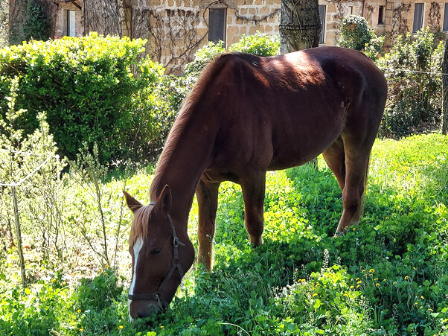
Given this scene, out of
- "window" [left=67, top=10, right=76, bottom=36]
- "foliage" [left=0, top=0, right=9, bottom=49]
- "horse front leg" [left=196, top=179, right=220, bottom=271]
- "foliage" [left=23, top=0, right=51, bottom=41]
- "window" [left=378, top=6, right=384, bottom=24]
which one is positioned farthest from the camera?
"foliage" [left=0, top=0, right=9, bottom=49]

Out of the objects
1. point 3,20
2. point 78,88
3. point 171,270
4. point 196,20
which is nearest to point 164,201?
point 171,270

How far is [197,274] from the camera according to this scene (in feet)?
17.3

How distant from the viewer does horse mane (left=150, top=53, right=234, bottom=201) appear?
4.53 m

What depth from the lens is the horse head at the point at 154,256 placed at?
4152 mm

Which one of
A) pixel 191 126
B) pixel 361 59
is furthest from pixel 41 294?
pixel 361 59

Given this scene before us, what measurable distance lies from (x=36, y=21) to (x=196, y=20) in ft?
23.0

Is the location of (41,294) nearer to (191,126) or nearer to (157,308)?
(157,308)

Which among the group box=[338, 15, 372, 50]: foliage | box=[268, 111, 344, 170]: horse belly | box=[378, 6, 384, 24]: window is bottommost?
box=[268, 111, 344, 170]: horse belly

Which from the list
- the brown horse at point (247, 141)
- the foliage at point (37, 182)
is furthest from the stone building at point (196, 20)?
the brown horse at point (247, 141)

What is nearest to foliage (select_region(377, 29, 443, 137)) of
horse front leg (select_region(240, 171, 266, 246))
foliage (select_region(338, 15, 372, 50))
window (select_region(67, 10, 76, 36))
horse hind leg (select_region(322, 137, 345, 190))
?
foliage (select_region(338, 15, 372, 50))

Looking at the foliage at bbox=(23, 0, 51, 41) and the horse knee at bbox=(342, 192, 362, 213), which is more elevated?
the foliage at bbox=(23, 0, 51, 41)

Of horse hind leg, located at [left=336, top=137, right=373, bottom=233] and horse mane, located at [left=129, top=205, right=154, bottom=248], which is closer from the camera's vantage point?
horse mane, located at [left=129, top=205, right=154, bottom=248]

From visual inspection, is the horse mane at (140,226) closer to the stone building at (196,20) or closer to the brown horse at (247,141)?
the brown horse at (247,141)

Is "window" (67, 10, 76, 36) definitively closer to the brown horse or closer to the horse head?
the brown horse
